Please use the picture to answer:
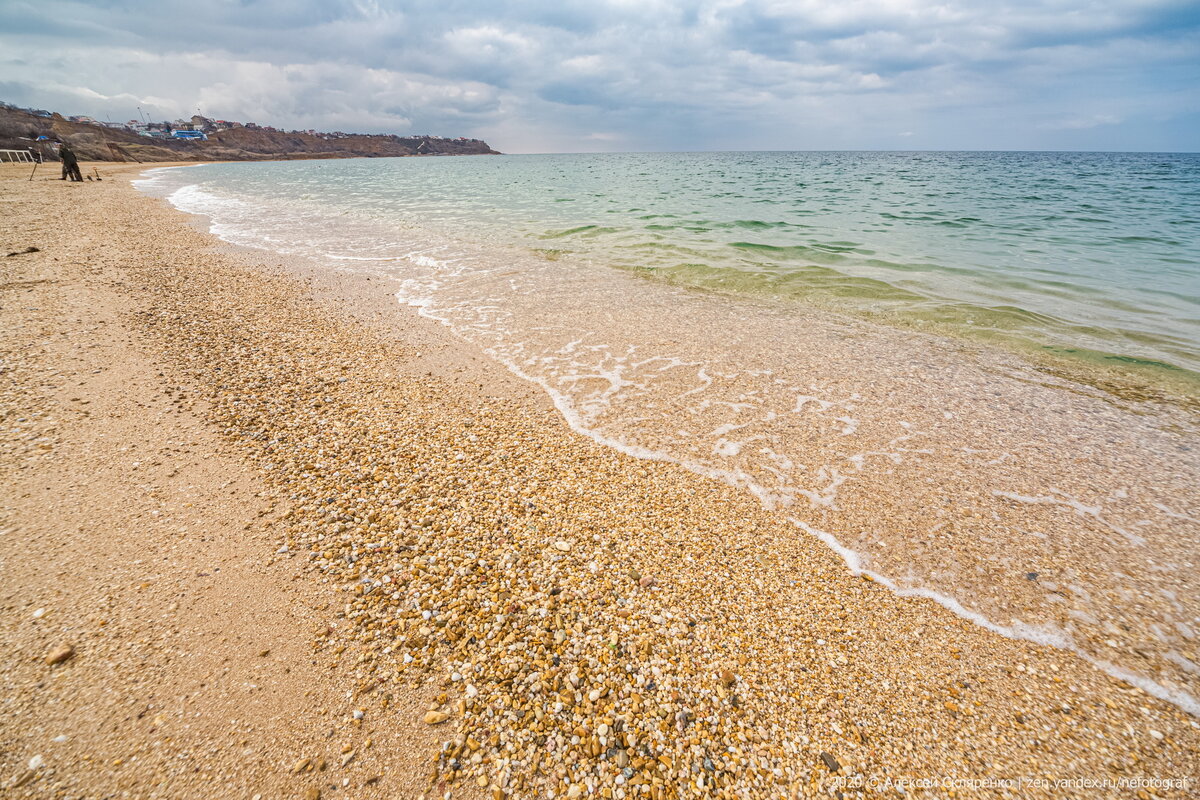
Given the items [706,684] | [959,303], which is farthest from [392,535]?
[959,303]

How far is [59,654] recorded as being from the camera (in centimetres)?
257

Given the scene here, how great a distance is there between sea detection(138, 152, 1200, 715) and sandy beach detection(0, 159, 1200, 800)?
471 mm

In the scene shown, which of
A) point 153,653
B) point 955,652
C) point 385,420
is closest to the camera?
point 153,653

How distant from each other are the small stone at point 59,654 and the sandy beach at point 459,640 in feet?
0.04

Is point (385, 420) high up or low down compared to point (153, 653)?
up

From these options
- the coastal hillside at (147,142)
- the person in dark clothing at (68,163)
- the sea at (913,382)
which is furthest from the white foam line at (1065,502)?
the coastal hillside at (147,142)

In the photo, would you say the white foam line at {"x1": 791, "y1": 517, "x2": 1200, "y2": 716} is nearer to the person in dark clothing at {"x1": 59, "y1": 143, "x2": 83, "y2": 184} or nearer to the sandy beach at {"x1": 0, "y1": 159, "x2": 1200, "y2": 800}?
the sandy beach at {"x1": 0, "y1": 159, "x2": 1200, "y2": 800}

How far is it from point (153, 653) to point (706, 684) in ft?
10.5

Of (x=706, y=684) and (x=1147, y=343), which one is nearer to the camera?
(x=706, y=684)

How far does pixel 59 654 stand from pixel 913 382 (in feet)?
29.0

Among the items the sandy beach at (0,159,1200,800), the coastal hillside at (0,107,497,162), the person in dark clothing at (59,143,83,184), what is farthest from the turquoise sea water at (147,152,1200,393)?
the coastal hillside at (0,107,497,162)

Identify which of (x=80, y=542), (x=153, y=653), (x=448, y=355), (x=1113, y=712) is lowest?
(x=1113, y=712)

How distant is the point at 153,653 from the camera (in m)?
2.66

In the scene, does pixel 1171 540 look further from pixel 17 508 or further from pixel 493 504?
pixel 17 508
